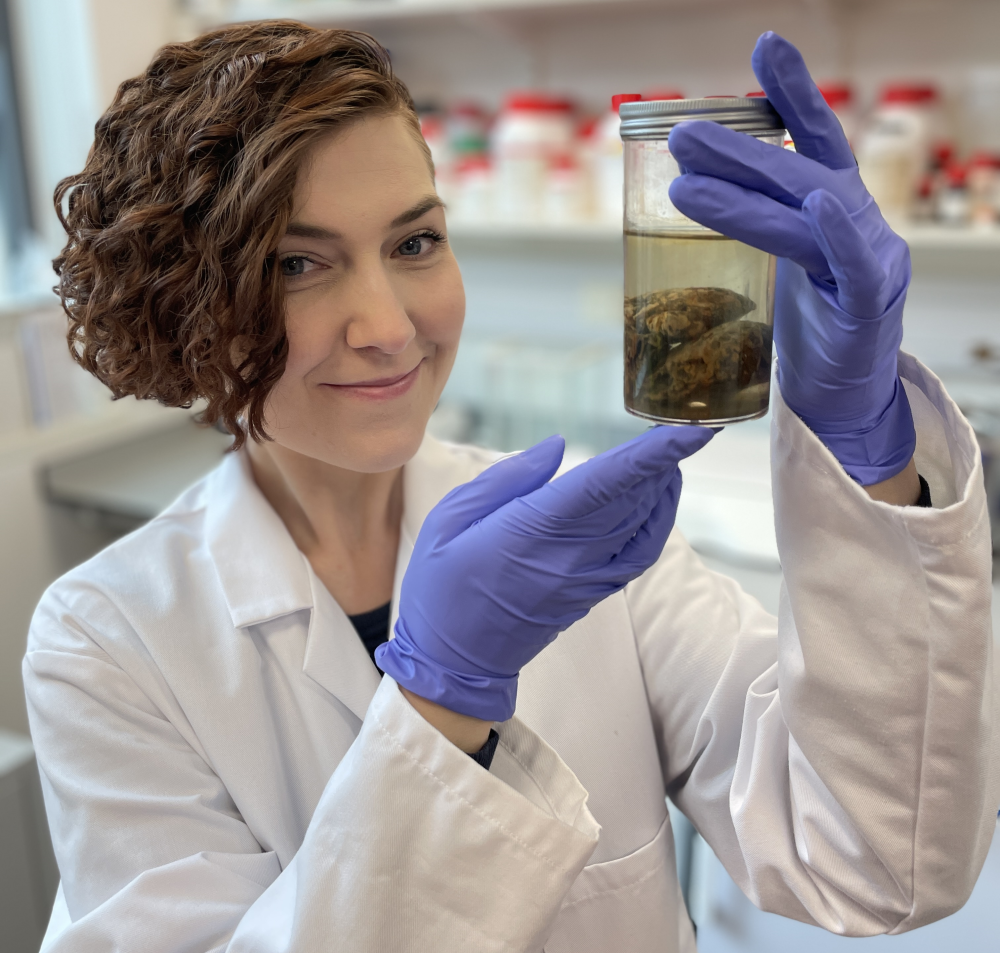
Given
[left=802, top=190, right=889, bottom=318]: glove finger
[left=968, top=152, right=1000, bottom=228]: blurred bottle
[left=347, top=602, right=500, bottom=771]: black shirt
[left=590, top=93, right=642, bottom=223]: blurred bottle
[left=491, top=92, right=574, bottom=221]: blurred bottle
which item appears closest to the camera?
[left=802, top=190, right=889, bottom=318]: glove finger

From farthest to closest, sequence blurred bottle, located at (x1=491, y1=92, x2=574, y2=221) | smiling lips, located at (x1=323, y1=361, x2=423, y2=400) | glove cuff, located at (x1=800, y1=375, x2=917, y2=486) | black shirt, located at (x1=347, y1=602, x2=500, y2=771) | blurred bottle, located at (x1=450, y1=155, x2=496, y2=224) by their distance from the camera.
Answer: blurred bottle, located at (x1=450, y1=155, x2=496, y2=224)
blurred bottle, located at (x1=491, y1=92, x2=574, y2=221)
black shirt, located at (x1=347, y1=602, x2=500, y2=771)
smiling lips, located at (x1=323, y1=361, x2=423, y2=400)
glove cuff, located at (x1=800, y1=375, x2=917, y2=486)

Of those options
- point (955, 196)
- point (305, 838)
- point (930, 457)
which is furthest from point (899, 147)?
point (305, 838)

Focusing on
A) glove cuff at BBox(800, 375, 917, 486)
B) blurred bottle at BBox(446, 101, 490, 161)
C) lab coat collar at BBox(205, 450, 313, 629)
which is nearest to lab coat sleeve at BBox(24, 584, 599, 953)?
lab coat collar at BBox(205, 450, 313, 629)

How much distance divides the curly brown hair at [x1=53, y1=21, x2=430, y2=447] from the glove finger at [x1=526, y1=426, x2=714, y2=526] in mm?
266

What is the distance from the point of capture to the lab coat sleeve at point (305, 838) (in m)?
0.67

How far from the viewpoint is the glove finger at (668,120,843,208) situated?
1.93 feet

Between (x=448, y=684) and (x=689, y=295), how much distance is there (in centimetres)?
33

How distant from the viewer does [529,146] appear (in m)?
1.99

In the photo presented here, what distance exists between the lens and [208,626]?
897mm

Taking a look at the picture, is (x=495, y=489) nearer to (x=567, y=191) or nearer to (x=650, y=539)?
(x=650, y=539)

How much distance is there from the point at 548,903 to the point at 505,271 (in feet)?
6.24

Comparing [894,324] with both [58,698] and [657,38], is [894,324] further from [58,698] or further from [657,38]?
[657,38]

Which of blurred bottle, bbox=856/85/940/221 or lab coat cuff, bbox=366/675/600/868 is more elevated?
blurred bottle, bbox=856/85/940/221

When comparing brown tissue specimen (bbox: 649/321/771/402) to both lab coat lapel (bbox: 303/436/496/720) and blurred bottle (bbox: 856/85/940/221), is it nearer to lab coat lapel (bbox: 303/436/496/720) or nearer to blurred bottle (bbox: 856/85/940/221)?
lab coat lapel (bbox: 303/436/496/720)
